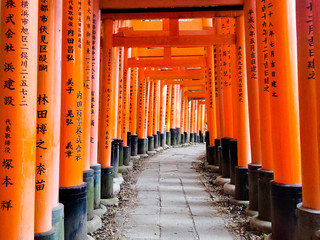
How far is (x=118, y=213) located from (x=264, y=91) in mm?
2677

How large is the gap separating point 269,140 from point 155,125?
9465mm

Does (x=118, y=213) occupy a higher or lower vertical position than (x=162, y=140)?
lower

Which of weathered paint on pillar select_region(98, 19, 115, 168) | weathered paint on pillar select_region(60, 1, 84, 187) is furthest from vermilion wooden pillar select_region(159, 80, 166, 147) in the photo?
weathered paint on pillar select_region(60, 1, 84, 187)

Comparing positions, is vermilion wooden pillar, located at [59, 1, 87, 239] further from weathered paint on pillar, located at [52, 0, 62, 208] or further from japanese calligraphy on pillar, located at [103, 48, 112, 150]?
japanese calligraphy on pillar, located at [103, 48, 112, 150]

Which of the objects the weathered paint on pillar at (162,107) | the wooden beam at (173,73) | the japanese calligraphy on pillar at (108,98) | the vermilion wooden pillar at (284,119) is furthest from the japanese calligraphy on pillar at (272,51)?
the weathered paint on pillar at (162,107)

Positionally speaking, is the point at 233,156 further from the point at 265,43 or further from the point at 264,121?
the point at 265,43

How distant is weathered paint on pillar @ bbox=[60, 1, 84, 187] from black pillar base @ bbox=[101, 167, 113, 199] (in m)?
1.79

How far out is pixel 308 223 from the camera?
235 cm

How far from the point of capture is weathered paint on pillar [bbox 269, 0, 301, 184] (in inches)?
114

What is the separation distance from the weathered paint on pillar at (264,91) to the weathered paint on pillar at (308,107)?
0.95 meters

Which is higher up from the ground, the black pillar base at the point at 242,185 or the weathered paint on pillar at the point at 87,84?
the weathered paint on pillar at the point at 87,84

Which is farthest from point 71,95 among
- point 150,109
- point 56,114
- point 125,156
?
point 150,109

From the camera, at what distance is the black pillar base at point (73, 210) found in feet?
9.88

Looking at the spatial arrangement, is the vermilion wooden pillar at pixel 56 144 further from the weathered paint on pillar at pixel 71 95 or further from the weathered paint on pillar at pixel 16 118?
the weathered paint on pillar at pixel 16 118
